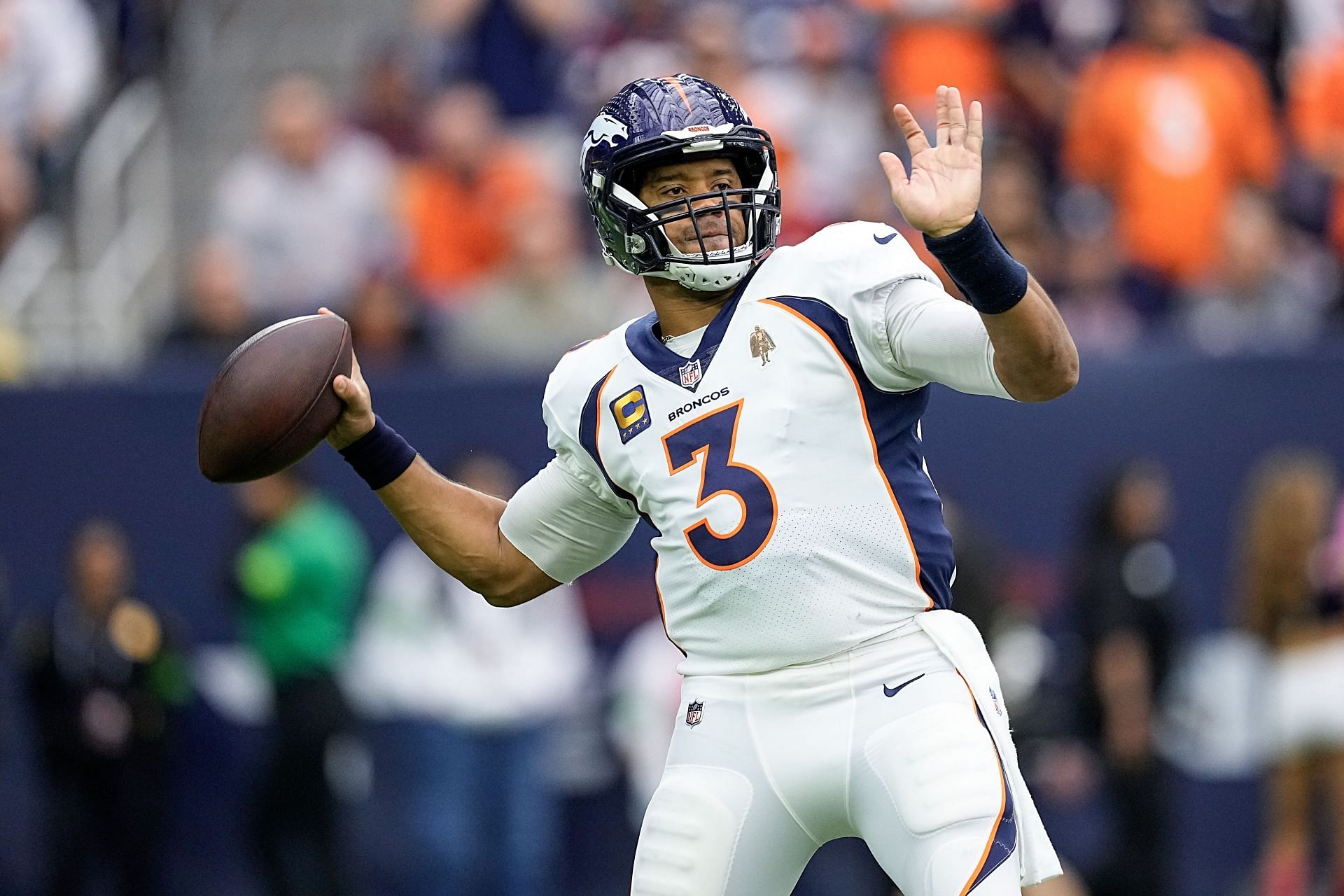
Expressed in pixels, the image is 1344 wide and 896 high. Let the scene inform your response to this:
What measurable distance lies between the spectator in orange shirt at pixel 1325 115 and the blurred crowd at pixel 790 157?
0.01 m

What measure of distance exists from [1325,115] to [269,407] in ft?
22.6

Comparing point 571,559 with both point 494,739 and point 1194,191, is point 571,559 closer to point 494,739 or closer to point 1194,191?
point 494,739

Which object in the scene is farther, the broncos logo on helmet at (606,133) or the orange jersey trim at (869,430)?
the broncos logo on helmet at (606,133)

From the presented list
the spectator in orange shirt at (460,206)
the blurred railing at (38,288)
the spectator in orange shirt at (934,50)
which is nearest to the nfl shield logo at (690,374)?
the spectator in orange shirt at (460,206)

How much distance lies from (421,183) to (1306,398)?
13.8ft

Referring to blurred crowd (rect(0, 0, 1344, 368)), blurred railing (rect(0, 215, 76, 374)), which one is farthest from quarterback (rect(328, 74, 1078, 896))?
blurred railing (rect(0, 215, 76, 374))

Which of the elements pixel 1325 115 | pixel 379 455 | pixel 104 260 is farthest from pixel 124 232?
pixel 379 455

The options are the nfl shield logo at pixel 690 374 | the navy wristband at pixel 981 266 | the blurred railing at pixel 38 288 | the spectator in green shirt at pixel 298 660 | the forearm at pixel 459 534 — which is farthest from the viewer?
the blurred railing at pixel 38 288

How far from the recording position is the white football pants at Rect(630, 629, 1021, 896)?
12.1ft

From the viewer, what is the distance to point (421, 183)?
31.9 ft

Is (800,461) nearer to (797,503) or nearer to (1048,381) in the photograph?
(797,503)

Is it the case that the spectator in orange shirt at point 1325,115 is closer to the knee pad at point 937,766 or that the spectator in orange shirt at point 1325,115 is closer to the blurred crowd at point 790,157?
the blurred crowd at point 790,157

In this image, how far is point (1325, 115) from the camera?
378 inches

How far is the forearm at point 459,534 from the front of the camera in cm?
432
